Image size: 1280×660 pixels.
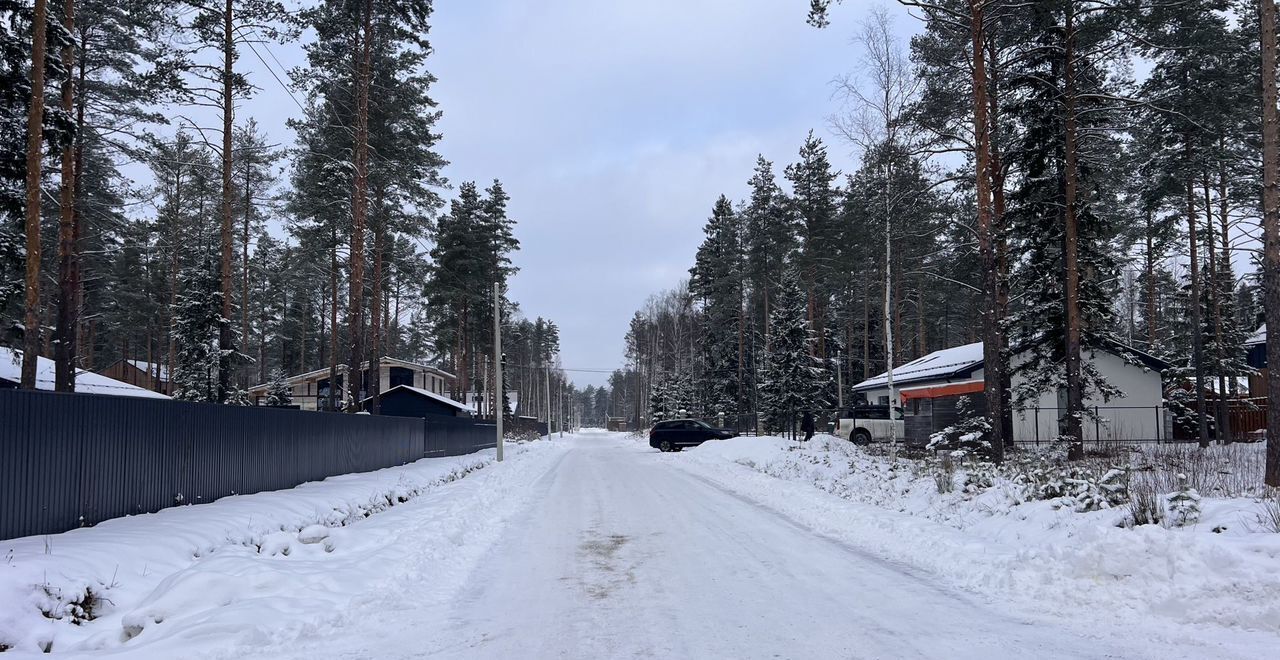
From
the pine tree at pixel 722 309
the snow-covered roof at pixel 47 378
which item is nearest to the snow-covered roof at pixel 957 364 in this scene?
the pine tree at pixel 722 309

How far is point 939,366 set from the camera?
31.7 meters

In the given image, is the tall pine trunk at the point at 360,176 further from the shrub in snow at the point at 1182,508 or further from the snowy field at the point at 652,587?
the shrub in snow at the point at 1182,508

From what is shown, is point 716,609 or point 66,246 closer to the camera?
point 716,609

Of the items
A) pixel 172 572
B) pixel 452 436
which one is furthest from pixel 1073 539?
pixel 452 436

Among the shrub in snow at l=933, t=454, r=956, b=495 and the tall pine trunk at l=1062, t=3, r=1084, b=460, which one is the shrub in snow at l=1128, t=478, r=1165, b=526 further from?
the tall pine trunk at l=1062, t=3, r=1084, b=460

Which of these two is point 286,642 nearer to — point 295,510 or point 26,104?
point 295,510

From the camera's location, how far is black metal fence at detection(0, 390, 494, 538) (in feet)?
22.6

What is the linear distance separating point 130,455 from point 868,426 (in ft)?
92.0

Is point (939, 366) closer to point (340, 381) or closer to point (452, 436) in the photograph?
point (452, 436)

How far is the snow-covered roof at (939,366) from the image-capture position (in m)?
28.8

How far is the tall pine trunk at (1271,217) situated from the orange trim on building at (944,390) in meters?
16.8

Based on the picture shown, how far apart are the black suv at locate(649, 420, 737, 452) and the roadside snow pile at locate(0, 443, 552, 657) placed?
28605mm

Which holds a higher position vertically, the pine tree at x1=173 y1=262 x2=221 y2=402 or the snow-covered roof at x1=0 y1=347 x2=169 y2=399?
the pine tree at x1=173 y1=262 x2=221 y2=402

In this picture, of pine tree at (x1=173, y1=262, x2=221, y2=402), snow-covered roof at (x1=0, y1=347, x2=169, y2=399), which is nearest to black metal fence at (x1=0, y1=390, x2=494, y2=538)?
snow-covered roof at (x1=0, y1=347, x2=169, y2=399)
